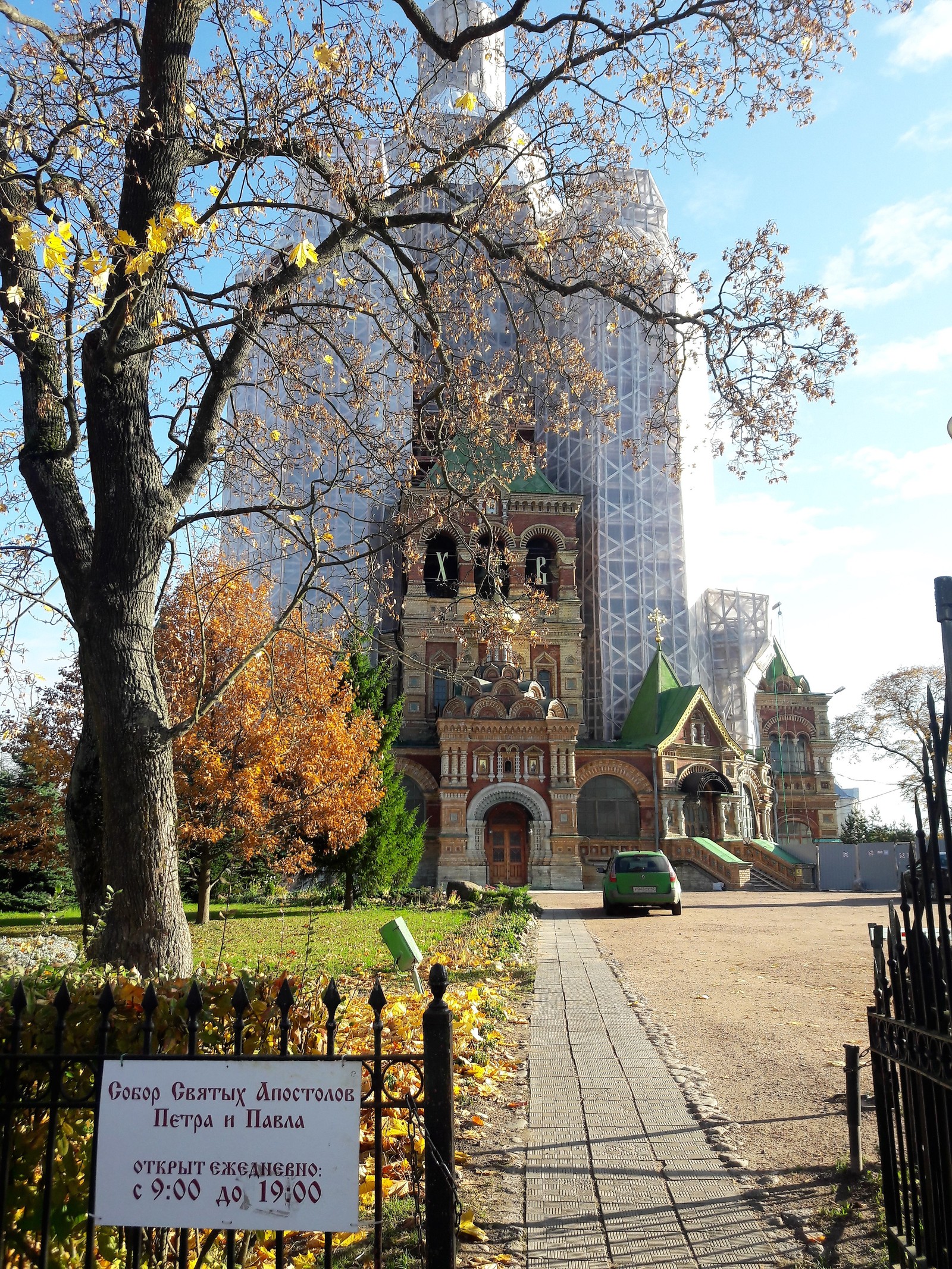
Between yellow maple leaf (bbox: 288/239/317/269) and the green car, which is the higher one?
yellow maple leaf (bbox: 288/239/317/269)

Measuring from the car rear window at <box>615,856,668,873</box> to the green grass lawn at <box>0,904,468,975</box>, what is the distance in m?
3.62

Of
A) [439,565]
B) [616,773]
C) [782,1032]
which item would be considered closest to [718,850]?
[616,773]

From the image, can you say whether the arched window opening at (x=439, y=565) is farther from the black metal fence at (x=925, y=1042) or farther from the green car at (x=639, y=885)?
the black metal fence at (x=925, y=1042)

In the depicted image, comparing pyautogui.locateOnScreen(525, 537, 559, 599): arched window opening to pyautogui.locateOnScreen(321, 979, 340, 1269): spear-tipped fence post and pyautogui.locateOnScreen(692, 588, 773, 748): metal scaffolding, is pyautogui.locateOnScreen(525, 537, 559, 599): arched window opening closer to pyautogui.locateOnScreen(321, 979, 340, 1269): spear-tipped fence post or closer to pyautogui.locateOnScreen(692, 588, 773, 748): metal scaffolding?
pyautogui.locateOnScreen(692, 588, 773, 748): metal scaffolding

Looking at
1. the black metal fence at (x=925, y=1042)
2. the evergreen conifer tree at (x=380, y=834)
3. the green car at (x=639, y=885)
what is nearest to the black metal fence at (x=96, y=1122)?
the black metal fence at (x=925, y=1042)

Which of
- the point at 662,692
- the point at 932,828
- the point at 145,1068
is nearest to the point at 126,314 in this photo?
the point at 145,1068

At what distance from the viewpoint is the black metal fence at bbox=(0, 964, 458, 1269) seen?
2787 mm

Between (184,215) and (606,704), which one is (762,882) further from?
(184,215)

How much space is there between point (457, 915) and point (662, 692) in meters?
21.1

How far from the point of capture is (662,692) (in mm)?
37625

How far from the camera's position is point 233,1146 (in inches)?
108

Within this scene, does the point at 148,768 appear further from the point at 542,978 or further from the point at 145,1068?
the point at 542,978

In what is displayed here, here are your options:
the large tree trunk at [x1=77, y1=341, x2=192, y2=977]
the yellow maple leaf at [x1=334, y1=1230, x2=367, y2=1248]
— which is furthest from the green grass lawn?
the yellow maple leaf at [x1=334, y1=1230, x2=367, y2=1248]

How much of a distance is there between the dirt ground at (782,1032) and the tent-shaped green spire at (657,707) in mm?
18178
